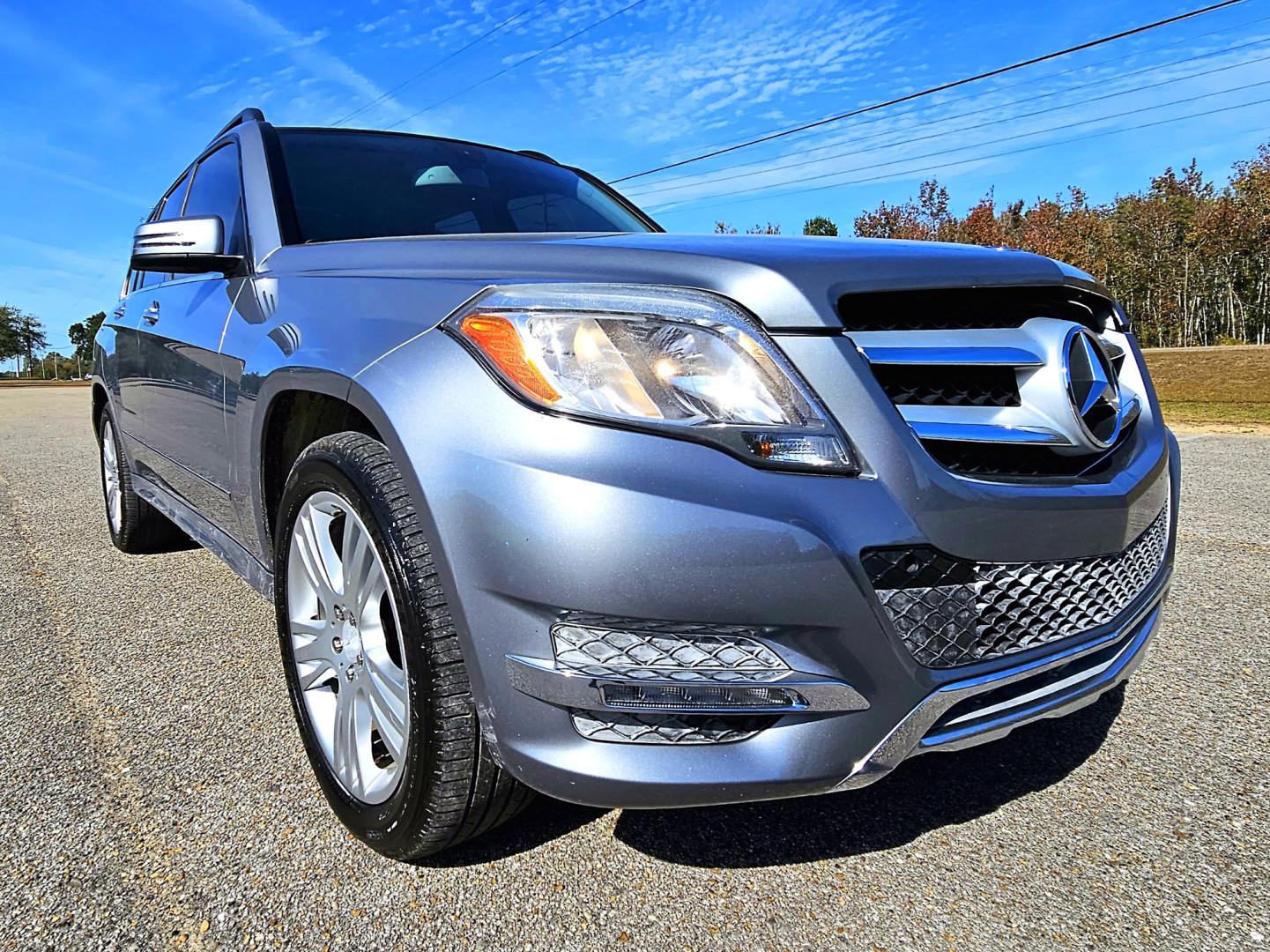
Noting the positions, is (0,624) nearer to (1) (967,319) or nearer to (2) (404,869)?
(2) (404,869)

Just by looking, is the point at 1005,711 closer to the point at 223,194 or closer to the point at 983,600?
the point at 983,600

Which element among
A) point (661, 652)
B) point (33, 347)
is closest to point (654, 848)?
point (661, 652)

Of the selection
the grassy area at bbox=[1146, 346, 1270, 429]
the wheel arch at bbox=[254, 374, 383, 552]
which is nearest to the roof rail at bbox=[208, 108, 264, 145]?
the wheel arch at bbox=[254, 374, 383, 552]

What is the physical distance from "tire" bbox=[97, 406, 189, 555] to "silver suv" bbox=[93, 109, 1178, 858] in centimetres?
274

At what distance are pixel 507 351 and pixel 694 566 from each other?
48 centimetres

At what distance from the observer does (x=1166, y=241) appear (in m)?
46.5

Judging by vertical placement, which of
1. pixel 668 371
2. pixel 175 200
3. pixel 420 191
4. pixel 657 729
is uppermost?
pixel 175 200

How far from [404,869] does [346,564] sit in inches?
24.2

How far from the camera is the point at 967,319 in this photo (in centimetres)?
166

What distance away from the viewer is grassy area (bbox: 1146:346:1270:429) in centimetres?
1246

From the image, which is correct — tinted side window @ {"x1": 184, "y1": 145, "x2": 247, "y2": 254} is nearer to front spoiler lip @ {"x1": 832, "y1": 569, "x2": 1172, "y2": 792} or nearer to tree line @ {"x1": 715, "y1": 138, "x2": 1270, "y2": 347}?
front spoiler lip @ {"x1": 832, "y1": 569, "x2": 1172, "y2": 792}

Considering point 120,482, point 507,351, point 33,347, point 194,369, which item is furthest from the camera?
point 33,347

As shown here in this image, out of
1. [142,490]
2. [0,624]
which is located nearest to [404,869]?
[0,624]

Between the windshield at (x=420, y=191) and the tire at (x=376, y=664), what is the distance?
3.29 feet
